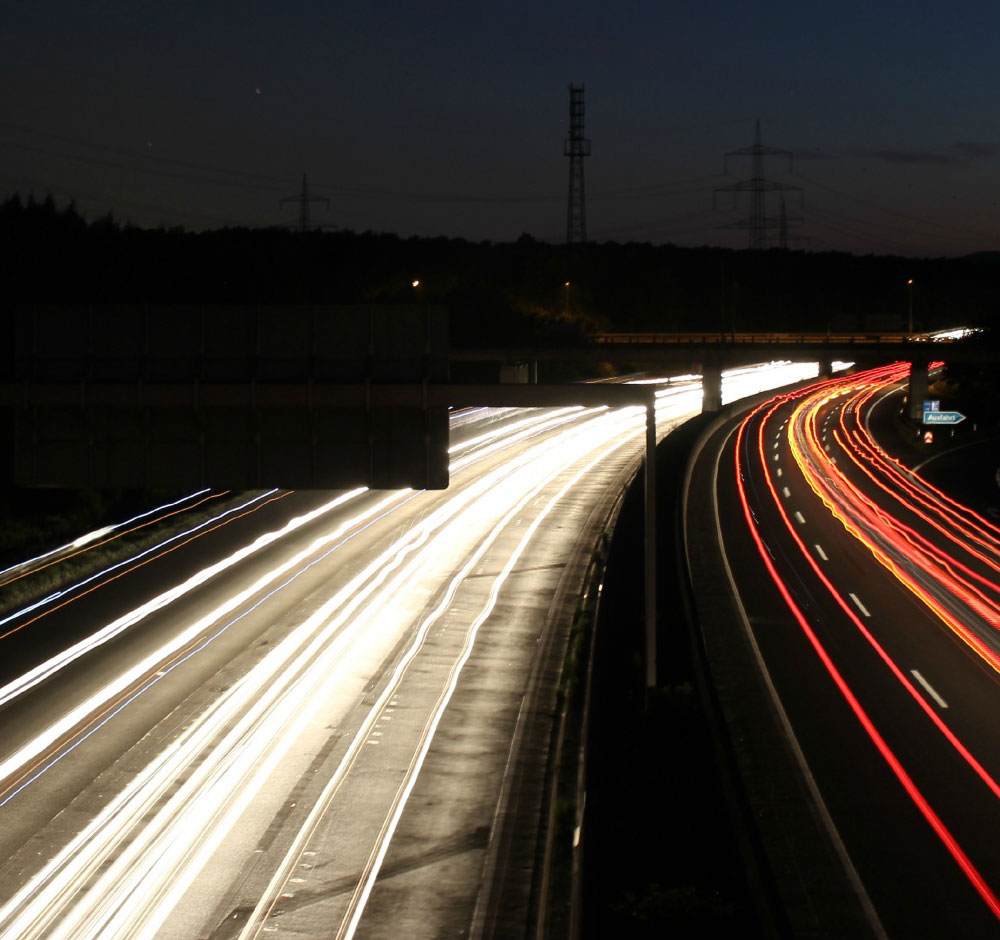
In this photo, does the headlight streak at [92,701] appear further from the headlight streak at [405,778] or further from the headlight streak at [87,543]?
the headlight streak at [405,778]

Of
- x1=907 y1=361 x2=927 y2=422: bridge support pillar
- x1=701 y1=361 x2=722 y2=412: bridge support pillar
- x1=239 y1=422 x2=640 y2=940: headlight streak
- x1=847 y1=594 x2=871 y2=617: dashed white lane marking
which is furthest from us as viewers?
x1=701 y1=361 x2=722 y2=412: bridge support pillar

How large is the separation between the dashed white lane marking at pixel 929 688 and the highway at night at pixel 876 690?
3 cm

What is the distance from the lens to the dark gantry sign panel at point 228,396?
2016cm

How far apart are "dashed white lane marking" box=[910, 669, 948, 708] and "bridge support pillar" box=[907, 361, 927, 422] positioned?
173 ft

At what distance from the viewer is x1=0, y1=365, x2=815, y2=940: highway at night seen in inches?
534

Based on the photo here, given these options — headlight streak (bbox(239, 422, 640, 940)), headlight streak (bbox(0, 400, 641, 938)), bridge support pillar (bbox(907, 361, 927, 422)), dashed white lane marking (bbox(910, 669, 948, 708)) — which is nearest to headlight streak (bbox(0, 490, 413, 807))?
headlight streak (bbox(0, 400, 641, 938))

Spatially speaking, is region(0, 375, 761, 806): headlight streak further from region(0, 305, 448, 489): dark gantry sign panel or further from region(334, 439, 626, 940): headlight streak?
region(334, 439, 626, 940): headlight streak

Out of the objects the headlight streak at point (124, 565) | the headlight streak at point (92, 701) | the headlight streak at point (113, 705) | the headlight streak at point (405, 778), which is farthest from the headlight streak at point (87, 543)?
the headlight streak at point (405, 778)

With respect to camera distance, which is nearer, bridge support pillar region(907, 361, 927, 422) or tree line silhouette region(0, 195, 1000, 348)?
tree line silhouette region(0, 195, 1000, 348)

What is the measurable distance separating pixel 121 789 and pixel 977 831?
11.6m

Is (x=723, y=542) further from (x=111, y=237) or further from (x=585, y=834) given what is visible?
(x=111, y=237)

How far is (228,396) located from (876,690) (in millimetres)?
13173

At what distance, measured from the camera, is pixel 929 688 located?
902 inches

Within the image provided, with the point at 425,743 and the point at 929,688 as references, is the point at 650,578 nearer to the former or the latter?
the point at 425,743
